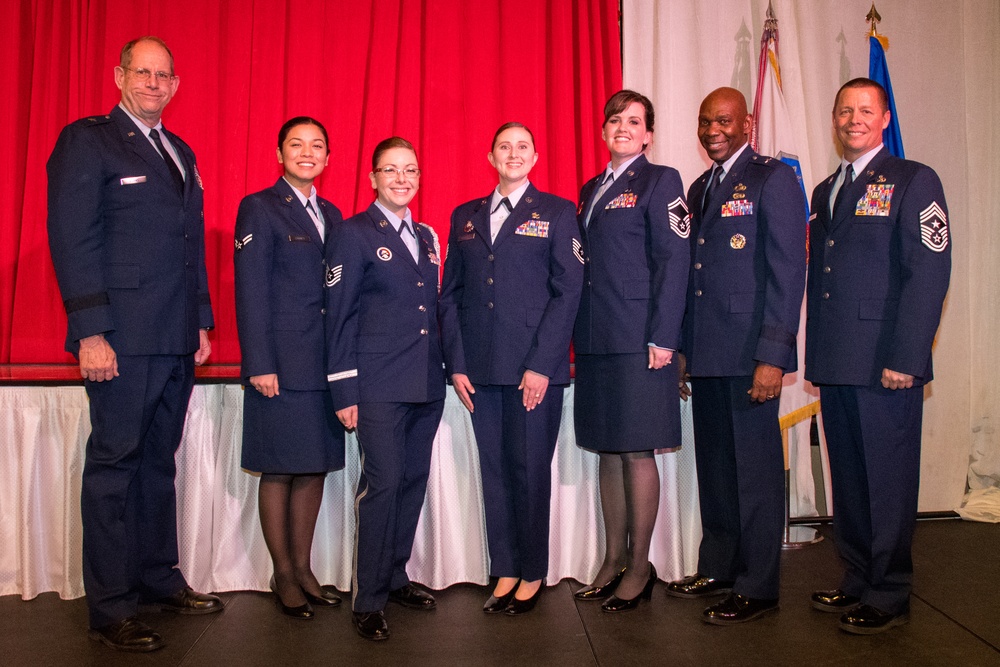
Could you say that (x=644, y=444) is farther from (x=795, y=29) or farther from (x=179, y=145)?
(x=795, y=29)

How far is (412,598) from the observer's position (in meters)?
2.85

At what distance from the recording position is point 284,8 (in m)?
3.88

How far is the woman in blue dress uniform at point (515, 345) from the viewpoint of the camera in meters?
2.71

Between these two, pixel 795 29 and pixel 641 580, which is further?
pixel 795 29

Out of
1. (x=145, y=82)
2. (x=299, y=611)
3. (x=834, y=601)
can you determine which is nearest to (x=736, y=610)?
(x=834, y=601)

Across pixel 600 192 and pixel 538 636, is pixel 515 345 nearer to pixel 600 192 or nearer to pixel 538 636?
pixel 600 192

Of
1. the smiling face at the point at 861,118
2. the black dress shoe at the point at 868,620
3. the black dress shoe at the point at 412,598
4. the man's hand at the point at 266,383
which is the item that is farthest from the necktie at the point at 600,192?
the black dress shoe at the point at 868,620

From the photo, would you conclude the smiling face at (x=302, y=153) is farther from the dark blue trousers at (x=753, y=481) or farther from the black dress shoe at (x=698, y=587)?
the black dress shoe at (x=698, y=587)

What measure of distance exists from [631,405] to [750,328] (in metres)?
0.49

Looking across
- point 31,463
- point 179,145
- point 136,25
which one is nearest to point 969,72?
point 179,145

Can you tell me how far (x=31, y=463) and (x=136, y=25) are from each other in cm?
223

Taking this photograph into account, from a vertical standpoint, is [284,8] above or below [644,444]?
above

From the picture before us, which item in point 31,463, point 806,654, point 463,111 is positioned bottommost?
point 806,654

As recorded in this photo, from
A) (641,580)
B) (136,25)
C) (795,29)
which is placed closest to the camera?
(641,580)
